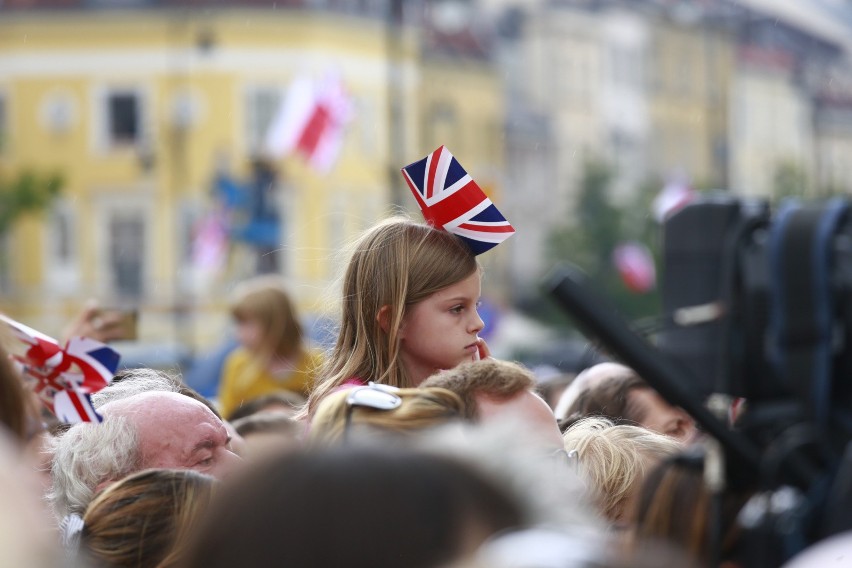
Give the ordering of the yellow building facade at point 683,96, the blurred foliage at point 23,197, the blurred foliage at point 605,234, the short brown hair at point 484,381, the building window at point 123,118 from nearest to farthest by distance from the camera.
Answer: the short brown hair at point 484,381 → the blurred foliage at point 23,197 → the building window at point 123,118 → the blurred foliage at point 605,234 → the yellow building facade at point 683,96

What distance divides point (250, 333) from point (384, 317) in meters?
3.90

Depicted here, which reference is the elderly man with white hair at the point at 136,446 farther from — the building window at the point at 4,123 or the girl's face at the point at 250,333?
the building window at the point at 4,123

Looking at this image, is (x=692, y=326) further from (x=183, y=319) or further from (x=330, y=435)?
(x=183, y=319)

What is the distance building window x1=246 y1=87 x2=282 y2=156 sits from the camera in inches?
2087

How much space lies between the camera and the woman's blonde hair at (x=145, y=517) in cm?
297

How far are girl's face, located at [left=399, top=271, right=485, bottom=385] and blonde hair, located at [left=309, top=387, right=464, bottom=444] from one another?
108cm

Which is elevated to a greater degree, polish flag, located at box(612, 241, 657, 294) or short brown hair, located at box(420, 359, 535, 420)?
short brown hair, located at box(420, 359, 535, 420)

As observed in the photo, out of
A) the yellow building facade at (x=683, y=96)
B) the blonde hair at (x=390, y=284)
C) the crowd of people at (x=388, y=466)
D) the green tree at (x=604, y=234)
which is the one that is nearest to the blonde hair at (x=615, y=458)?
the crowd of people at (x=388, y=466)

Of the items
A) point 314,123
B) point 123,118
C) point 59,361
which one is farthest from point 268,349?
point 123,118

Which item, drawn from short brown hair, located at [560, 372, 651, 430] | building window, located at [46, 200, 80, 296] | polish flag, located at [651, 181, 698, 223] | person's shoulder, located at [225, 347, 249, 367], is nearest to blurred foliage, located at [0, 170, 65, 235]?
building window, located at [46, 200, 80, 296]

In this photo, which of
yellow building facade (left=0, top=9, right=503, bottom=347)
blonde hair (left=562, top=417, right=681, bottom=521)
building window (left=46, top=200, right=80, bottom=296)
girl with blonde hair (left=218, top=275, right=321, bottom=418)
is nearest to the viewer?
blonde hair (left=562, top=417, right=681, bottom=521)

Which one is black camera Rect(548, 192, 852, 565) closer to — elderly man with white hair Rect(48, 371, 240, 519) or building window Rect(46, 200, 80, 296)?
elderly man with white hair Rect(48, 371, 240, 519)

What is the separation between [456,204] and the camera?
3.94 metres

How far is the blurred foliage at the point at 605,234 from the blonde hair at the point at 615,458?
1966 inches
